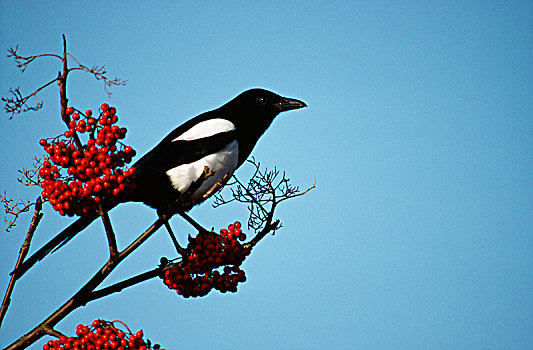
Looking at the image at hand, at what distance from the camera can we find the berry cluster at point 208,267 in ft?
11.8

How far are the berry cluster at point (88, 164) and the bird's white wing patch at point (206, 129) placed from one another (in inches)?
71.3

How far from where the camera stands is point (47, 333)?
9.49 ft

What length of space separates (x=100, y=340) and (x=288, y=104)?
3237 millimetres

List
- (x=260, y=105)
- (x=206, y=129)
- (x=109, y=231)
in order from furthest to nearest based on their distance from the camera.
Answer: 1. (x=260, y=105)
2. (x=206, y=129)
3. (x=109, y=231)

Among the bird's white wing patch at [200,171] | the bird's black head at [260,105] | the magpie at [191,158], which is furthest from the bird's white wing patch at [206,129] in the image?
the bird's black head at [260,105]

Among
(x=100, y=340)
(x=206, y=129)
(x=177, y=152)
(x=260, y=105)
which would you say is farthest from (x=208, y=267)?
(x=260, y=105)

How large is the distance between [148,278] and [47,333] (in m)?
0.63

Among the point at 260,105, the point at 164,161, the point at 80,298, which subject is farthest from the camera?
the point at 260,105

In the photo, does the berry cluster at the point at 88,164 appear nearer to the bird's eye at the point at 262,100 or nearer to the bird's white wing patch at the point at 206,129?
the bird's white wing patch at the point at 206,129

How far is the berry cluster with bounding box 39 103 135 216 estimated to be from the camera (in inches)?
110

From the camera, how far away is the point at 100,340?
9.54ft

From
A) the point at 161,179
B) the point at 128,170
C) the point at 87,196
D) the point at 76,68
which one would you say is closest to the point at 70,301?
the point at 87,196

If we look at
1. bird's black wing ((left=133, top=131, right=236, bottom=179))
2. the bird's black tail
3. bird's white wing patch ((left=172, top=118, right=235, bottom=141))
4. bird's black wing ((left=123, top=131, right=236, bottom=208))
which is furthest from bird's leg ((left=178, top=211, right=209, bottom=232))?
the bird's black tail

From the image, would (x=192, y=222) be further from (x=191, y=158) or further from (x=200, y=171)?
(x=191, y=158)
